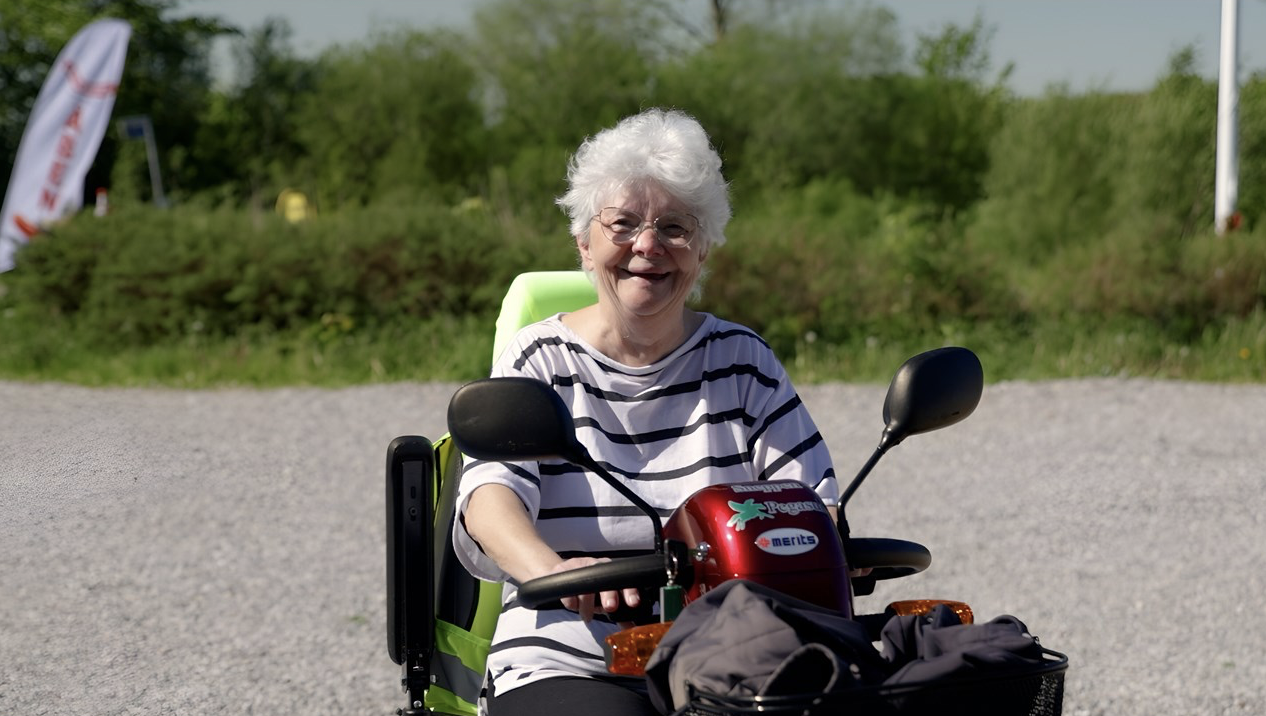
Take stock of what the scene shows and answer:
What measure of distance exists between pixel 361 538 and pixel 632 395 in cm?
437

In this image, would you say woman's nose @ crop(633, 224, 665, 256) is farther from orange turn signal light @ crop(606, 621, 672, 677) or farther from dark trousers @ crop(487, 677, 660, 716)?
orange turn signal light @ crop(606, 621, 672, 677)

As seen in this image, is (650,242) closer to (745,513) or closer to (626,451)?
(626,451)

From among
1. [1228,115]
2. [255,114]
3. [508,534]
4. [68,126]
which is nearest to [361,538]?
[508,534]

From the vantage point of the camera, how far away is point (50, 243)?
12.0m

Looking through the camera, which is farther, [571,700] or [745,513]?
[571,700]

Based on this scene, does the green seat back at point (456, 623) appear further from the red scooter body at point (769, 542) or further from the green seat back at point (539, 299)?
the red scooter body at point (769, 542)

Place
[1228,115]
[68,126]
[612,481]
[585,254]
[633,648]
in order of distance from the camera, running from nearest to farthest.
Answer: [633,648], [612,481], [585,254], [1228,115], [68,126]

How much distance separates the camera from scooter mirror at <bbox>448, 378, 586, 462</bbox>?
5.74 feet

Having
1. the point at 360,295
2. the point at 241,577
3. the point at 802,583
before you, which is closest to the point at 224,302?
the point at 360,295

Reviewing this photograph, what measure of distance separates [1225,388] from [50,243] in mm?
9671

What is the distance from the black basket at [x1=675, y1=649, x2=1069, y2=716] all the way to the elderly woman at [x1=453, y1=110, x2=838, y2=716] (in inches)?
31.0

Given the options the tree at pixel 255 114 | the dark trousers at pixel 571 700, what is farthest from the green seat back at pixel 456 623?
the tree at pixel 255 114

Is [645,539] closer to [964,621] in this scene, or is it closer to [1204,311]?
[964,621]

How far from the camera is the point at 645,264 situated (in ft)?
7.91
